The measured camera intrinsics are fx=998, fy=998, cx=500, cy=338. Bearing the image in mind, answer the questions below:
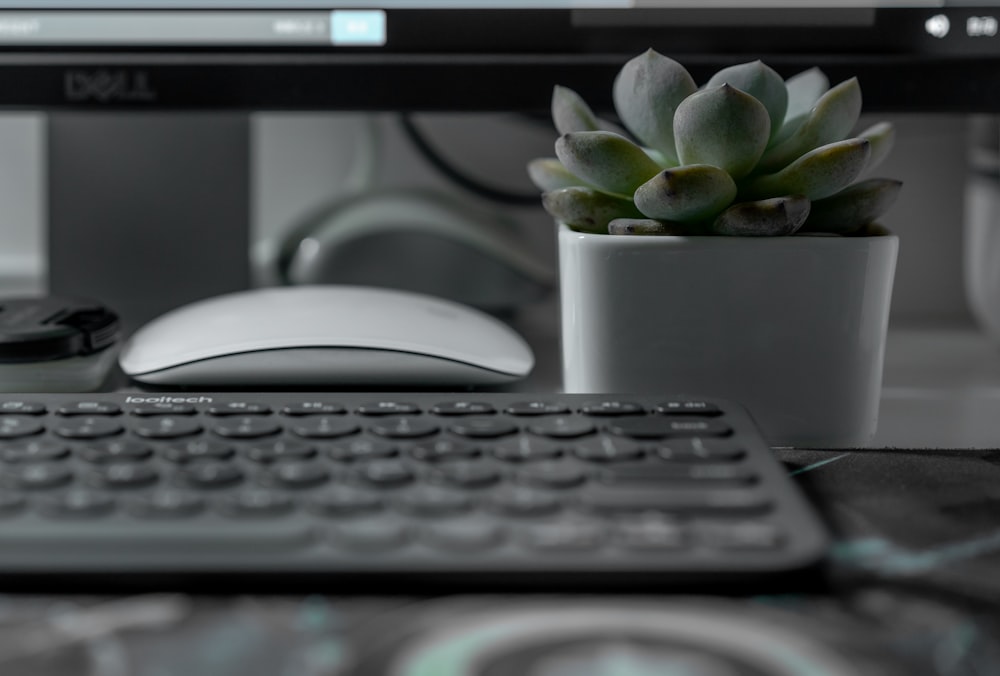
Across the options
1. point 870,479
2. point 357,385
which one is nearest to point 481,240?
point 357,385

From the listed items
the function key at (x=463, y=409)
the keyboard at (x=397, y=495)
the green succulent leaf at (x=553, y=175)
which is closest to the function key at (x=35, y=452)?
the keyboard at (x=397, y=495)

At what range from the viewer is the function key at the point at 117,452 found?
26 cm

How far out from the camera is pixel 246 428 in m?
0.28

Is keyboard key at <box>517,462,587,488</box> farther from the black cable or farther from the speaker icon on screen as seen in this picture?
the black cable

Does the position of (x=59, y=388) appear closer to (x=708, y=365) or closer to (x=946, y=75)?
(x=708, y=365)

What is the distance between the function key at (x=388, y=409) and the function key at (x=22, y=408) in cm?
9

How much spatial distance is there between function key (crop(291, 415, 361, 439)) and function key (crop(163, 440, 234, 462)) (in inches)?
0.9

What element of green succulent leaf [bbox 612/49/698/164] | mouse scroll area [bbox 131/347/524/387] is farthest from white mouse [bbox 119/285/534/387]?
green succulent leaf [bbox 612/49/698/164]

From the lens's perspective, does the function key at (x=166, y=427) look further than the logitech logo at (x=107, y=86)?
No

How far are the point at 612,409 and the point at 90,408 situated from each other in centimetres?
16

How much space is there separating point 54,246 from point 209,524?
0.34 meters

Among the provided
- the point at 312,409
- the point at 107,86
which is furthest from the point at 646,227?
the point at 107,86

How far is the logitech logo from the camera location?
1.42 ft

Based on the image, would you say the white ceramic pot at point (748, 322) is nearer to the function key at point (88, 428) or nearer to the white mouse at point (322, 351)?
the white mouse at point (322, 351)
